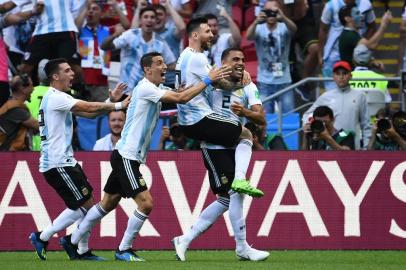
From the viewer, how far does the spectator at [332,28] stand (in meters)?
19.7

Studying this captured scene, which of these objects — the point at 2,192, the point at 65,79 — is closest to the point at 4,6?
the point at 2,192

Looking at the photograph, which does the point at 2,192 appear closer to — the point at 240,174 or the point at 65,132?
the point at 65,132

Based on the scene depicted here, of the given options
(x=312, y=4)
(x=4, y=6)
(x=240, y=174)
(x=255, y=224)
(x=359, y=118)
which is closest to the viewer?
(x=240, y=174)

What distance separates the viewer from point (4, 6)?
1916 cm

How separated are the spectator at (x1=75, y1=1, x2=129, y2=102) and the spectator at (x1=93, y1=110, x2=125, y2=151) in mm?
2770

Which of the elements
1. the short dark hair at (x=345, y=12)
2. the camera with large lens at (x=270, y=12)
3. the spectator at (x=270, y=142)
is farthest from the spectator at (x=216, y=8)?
the spectator at (x=270, y=142)

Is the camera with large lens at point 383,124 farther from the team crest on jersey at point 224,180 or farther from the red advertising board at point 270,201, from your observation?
the team crest on jersey at point 224,180

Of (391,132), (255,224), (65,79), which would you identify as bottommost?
(255,224)

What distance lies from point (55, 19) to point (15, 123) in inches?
100

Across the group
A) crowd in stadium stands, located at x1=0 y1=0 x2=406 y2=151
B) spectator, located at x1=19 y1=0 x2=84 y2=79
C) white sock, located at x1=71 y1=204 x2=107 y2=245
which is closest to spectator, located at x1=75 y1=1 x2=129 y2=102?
crowd in stadium stands, located at x1=0 y1=0 x2=406 y2=151

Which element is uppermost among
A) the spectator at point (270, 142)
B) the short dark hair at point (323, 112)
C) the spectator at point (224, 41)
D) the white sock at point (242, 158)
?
the spectator at point (224, 41)

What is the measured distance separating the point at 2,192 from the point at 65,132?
246 centimetres

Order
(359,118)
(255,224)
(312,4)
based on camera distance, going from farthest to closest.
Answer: (312,4) < (359,118) < (255,224)

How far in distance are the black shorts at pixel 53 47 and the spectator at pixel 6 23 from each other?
0.44m
